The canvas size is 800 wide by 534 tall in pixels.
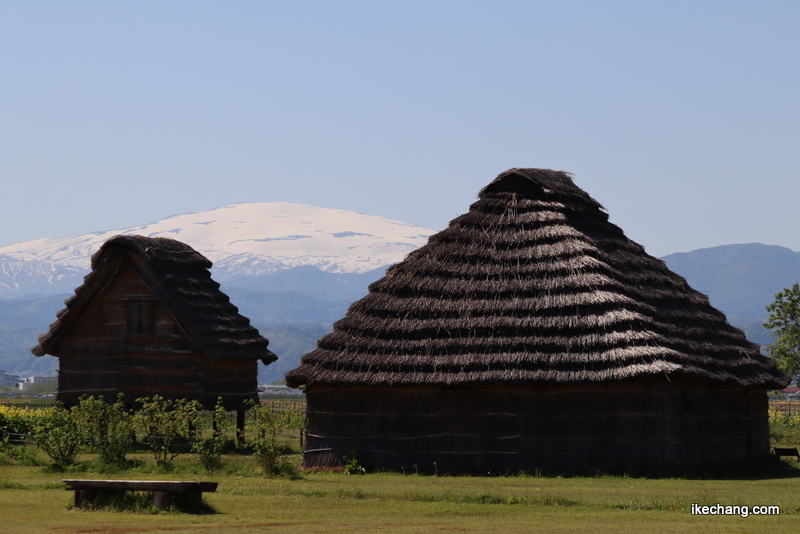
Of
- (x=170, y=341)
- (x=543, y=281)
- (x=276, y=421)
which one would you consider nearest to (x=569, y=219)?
(x=543, y=281)

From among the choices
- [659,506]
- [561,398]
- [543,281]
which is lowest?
[659,506]

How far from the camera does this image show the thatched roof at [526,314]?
2678 cm

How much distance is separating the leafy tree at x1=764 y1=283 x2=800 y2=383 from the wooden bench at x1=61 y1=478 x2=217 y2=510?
4179 centimetres

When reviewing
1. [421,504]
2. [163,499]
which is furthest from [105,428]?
[421,504]

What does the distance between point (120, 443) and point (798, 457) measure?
20407 millimetres

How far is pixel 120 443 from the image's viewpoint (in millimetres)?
27031

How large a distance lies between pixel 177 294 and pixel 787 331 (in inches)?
1373

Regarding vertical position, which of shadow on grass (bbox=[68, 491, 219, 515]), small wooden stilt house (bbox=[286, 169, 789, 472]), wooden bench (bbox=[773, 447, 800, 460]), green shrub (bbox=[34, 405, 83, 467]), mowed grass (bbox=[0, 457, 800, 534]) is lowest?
mowed grass (bbox=[0, 457, 800, 534])

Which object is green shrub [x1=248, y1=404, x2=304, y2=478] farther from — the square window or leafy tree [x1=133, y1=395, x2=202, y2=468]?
the square window

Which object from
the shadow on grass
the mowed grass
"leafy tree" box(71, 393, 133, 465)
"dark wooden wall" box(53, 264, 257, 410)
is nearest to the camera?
the mowed grass

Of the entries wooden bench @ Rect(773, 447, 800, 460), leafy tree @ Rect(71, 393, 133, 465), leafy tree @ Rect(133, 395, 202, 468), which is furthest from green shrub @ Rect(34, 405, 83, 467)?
wooden bench @ Rect(773, 447, 800, 460)

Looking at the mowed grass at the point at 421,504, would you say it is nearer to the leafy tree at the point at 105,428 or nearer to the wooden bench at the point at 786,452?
the leafy tree at the point at 105,428

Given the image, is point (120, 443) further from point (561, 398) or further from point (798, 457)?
point (798, 457)

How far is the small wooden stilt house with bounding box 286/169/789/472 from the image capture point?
26.8 m
